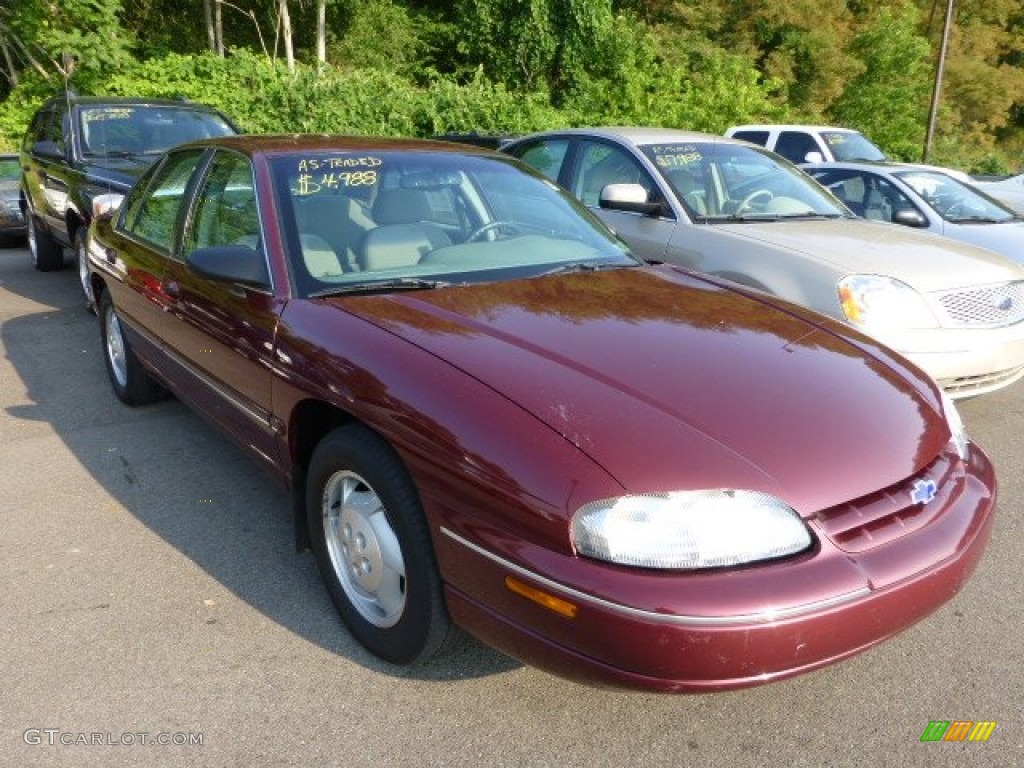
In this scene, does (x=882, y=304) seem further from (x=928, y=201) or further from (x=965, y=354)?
(x=928, y=201)

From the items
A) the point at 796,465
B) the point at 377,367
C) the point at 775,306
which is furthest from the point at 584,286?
the point at 796,465

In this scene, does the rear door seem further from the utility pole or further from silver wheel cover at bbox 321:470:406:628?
the utility pole

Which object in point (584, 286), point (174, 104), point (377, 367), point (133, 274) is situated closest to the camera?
point (377, 367)

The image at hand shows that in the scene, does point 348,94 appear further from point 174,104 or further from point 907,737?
point 907,737

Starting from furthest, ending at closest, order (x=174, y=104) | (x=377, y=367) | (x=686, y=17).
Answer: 1. (x=686, y=17)
2. (x=174, y=104)
3. (x=377, y=367)

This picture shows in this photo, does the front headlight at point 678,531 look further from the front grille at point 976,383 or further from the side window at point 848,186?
the side window at point 848,186

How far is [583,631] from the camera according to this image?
1.97 meters

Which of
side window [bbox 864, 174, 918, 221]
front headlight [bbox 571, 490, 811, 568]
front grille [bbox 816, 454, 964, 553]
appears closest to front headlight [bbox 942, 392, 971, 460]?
front grille [bbox 816, 454, 964, 553]

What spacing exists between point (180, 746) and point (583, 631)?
116cm

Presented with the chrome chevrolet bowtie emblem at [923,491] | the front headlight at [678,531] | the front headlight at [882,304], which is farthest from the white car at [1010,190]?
the front headlight at [678,531]

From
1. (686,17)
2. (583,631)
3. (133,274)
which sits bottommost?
(583,631)

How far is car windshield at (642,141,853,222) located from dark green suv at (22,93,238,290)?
426 cm

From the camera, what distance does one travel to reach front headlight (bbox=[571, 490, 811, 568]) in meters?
1.96

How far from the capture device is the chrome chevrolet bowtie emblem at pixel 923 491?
2.27 metres
